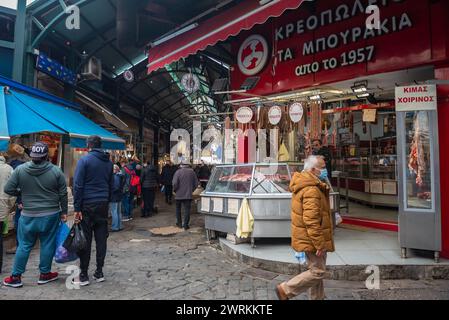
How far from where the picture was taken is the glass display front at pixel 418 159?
18.0 feet

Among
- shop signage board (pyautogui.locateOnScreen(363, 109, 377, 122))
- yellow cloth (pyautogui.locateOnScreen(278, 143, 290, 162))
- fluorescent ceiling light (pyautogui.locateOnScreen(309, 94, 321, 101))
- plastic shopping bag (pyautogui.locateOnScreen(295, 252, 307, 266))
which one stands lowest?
plastic shopping bag (pyautogui.locateOnScreen(295, 252, 307, 266))

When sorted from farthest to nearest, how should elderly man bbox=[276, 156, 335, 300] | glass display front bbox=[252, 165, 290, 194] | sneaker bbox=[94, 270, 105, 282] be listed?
glass display front bbox=[252, 165, 290, 194] → sneaker bbox=[94, 270, 105, 282] → elderly man bbox=[276, 156, 335, 300]

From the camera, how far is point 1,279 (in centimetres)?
498

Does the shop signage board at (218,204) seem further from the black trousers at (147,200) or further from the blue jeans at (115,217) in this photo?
the black trousers at (147,200)

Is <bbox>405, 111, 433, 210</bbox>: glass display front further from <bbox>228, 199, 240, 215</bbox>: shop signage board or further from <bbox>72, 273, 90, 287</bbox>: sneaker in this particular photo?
<bbox>72, 273, 90, 287</bbox>: sneaker

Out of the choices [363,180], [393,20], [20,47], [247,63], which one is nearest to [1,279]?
[20,47]

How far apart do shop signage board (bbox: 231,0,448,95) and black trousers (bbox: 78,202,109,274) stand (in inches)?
213

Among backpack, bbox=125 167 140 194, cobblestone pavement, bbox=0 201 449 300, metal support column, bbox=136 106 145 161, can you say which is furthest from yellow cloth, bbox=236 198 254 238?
metal support column, bbox=136 106 145 161

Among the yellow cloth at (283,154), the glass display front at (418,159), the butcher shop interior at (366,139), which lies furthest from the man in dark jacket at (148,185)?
the glass display front at (418,159)

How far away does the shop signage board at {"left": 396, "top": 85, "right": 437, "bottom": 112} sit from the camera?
17.5ft

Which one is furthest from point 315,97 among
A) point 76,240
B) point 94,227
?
point 76,240

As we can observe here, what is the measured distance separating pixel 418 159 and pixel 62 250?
5.67 meters

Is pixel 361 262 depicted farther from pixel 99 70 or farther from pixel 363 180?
pixel 99 70

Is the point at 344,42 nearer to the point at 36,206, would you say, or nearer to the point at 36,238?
the point at 36,206
